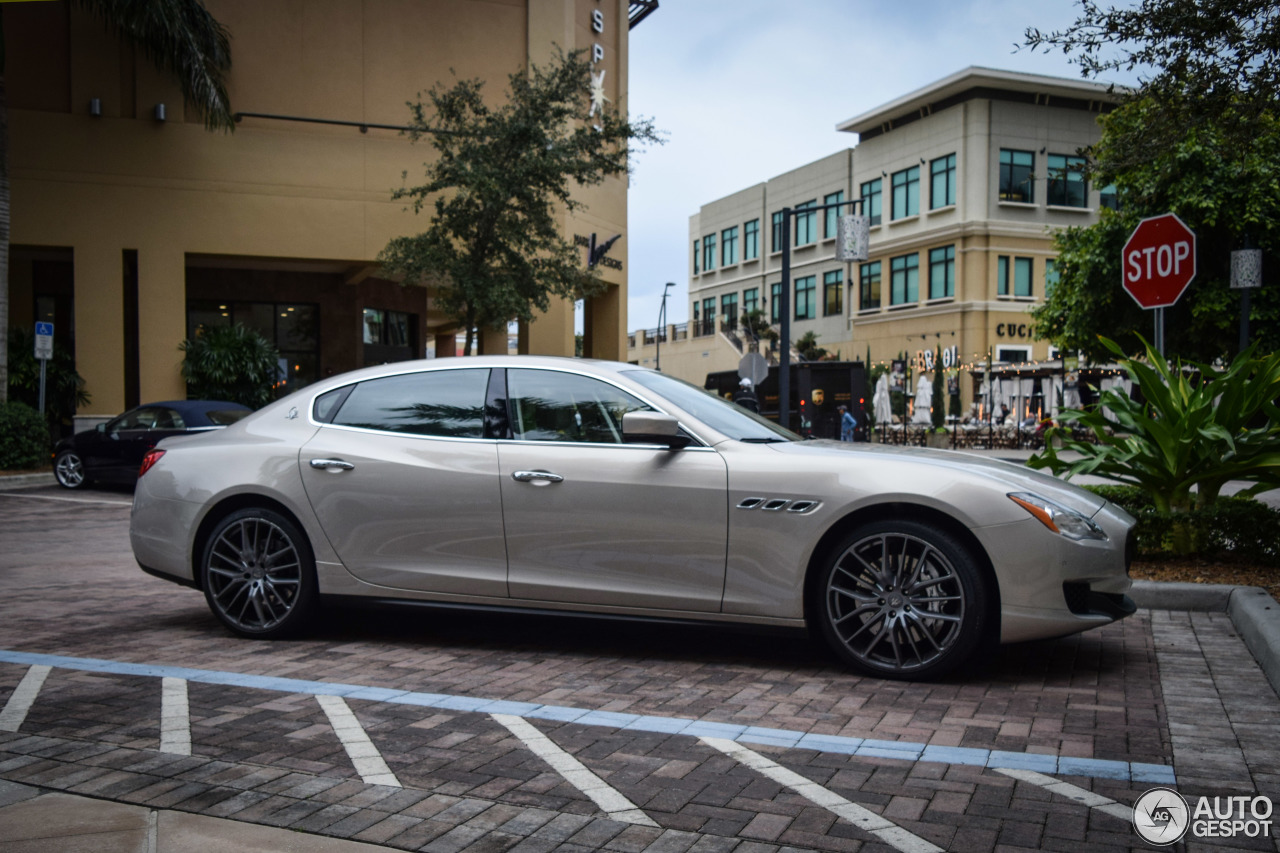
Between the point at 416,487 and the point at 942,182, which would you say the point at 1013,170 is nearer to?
the point at 942,182

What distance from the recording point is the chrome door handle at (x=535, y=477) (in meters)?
5.29

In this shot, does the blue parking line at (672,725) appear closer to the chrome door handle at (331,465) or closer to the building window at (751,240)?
the chrome door handle at (331,465)

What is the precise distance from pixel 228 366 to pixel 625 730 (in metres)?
22.6

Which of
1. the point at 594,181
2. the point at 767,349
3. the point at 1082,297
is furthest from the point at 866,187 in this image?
the point at 594,181

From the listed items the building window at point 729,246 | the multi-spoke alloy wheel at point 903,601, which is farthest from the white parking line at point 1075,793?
the building window at point 729,246

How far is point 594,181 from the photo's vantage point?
24.6 metres

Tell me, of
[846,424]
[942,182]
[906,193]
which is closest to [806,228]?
[906,193]

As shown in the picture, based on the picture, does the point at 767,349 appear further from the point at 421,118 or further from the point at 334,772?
the point at 334,772

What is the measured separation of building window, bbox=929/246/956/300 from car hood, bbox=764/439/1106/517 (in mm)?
47036

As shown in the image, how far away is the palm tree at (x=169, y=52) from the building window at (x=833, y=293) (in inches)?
1604

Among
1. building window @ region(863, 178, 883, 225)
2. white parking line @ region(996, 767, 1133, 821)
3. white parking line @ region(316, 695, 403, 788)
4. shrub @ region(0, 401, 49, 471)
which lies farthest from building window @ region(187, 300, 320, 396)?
building window @ region(863, 178, 883, 225)

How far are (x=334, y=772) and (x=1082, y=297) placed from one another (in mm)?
28731

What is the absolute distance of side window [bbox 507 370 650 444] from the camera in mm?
5418

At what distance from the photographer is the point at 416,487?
5523 mm
